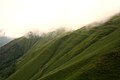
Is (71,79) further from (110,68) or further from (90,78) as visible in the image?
(110,68)

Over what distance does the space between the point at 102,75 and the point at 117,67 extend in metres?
13.9

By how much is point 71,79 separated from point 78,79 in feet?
21.5

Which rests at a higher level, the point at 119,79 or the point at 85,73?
the point at 85,73

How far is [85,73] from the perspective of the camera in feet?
653

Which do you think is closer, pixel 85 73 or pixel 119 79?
pixel 119 79

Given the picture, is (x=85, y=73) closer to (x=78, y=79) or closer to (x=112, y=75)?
(x=78, y=79)

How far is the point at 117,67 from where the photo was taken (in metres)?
197

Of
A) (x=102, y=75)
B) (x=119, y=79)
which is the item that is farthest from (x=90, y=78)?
(x=119, y=79)

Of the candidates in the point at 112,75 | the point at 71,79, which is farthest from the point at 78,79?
the point at 112,75

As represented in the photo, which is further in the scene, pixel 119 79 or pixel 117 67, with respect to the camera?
pixel 117 67

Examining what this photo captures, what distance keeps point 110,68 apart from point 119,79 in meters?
19.5

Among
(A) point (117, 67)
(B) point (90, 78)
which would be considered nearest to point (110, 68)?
(A) point (117, 67)

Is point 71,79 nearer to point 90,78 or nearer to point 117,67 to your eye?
point 90,78

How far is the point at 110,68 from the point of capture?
19812 cm
